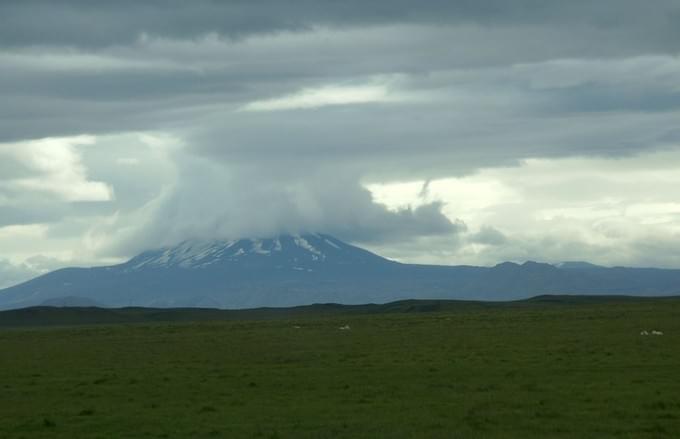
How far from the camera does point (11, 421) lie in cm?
2953

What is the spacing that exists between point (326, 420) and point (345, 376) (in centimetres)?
1105

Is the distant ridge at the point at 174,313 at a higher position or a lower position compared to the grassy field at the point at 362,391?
higher

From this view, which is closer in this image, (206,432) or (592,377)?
(206,432)

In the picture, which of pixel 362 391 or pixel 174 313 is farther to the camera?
pixel 174 313

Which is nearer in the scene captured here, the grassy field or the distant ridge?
the grassy field

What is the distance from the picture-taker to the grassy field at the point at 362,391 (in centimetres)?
2655

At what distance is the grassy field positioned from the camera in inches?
1045

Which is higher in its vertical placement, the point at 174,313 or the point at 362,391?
the point at 174,313

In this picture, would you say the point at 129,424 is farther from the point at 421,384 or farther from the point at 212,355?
the point at 212,355

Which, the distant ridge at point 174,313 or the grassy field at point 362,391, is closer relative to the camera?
the grassy field at point 362,391

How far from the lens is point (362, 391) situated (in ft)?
111

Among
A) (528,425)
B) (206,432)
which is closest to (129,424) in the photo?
(206,432)

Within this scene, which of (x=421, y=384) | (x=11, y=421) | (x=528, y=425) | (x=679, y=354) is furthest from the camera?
(x=679, y=354)

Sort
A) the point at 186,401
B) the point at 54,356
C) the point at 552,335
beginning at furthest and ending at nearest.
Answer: the point at 552,335 → the point at 54,356 → the point at 186,401
